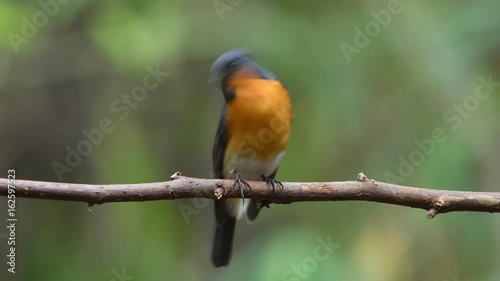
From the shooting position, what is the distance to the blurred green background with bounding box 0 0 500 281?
3.82 metres

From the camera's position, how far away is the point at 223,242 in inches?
155

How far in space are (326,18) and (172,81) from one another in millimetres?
1201

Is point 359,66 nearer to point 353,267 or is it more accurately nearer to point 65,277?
point 353,267

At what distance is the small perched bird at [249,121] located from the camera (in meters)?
3.48
